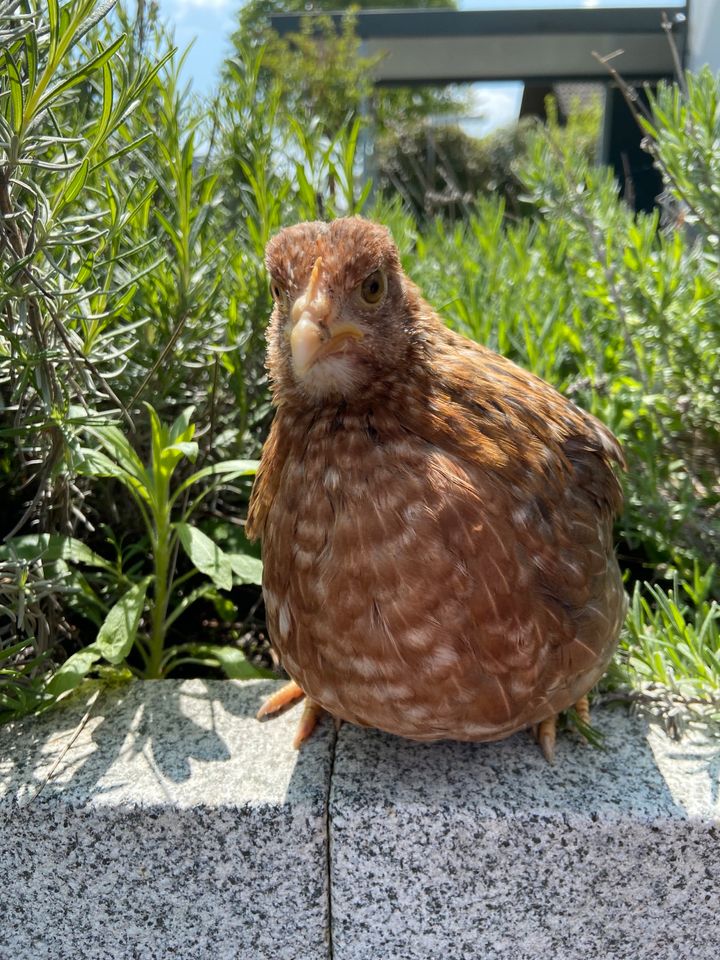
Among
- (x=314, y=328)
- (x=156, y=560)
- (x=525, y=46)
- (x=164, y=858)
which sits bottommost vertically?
(x=164, y=858)

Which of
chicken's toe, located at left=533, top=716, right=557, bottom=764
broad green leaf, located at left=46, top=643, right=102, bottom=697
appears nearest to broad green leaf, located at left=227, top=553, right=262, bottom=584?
broad green leaf, located at left=46, top=643, right=102, bottom=697

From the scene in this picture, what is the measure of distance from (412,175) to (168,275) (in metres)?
9.38

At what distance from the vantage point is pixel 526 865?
1.48 metres

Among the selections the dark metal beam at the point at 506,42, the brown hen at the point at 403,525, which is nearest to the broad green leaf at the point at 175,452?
the brown hen at the point at 403,525

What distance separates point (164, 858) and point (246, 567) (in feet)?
2.20

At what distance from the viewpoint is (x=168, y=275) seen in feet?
6.63

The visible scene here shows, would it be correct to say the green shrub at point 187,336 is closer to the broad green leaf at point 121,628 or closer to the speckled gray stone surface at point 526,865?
the broad green leaf at point 121,628

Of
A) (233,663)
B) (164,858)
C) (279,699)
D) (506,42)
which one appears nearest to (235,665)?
(233,663)

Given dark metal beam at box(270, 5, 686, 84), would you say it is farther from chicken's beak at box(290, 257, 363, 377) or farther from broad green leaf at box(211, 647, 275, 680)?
chicken's beak at box(290, 257, 363, 377)

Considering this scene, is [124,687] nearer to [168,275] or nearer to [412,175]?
[168,275]

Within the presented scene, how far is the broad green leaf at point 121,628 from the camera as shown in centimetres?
168

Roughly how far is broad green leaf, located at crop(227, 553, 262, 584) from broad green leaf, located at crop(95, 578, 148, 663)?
22cm

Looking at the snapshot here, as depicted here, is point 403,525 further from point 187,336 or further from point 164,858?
point 187,336

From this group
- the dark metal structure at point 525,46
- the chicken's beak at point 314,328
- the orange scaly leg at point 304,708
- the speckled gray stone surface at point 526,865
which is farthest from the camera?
the dark metal structure at point 525,46
